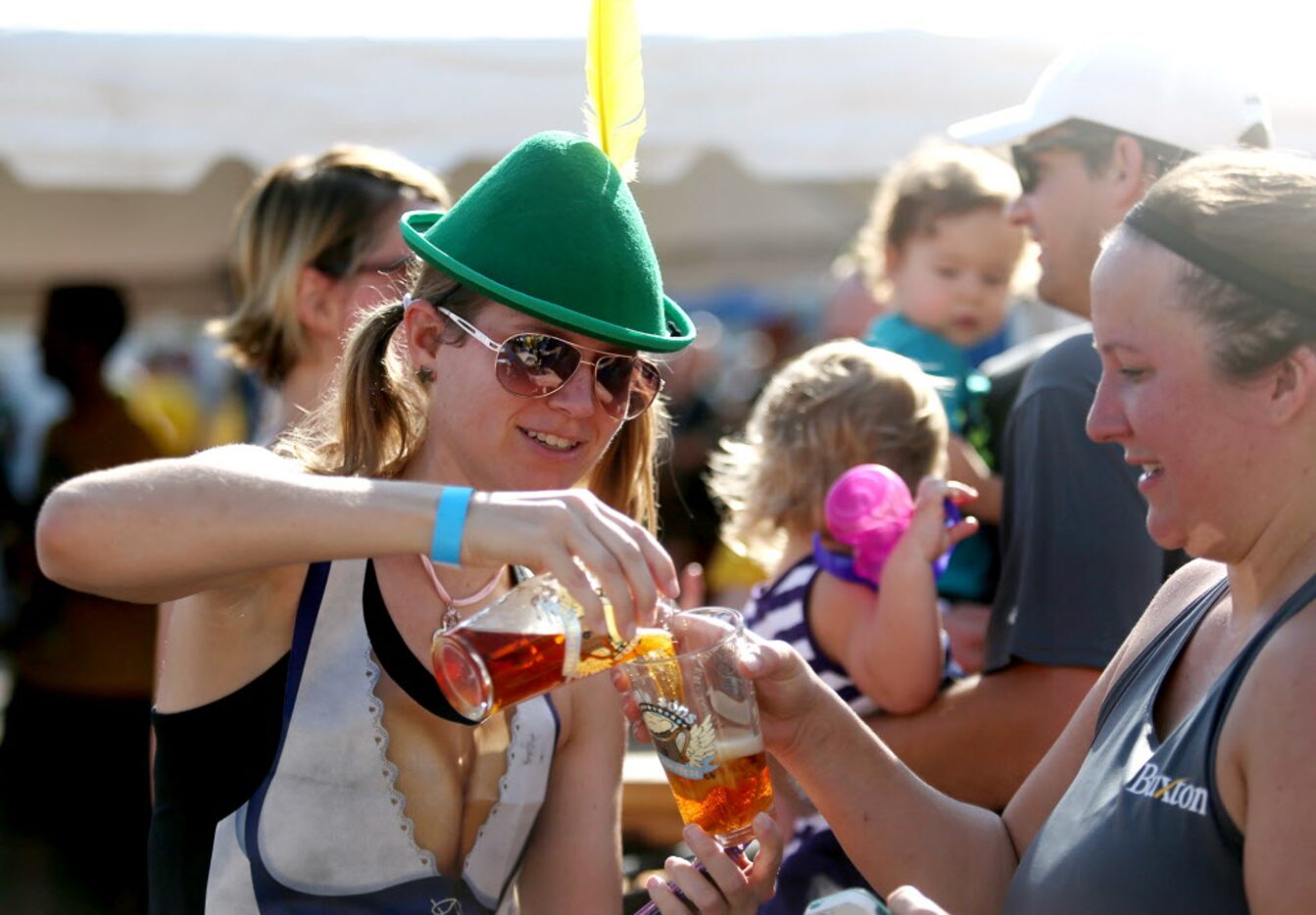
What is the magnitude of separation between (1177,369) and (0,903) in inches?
163

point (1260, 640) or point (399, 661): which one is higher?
point (1260, 640)

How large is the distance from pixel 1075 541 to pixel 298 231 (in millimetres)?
1882

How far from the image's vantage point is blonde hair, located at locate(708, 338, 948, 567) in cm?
329

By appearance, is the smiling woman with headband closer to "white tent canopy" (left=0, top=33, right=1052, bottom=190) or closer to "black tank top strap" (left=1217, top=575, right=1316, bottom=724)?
"black tank top strap" (left=1217, top=575, right=1316, bottom=724)

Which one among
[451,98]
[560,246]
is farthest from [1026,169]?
[451,98]

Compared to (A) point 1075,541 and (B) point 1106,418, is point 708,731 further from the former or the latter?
(A) point 1075,541

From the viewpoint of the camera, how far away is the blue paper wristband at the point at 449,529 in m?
1.70

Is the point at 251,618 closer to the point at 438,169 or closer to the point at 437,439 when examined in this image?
the point at 437,439

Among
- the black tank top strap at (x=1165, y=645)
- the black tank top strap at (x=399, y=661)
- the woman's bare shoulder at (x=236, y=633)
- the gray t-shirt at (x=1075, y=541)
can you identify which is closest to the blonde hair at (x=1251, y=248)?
the black tank top strap at (x=1165, y=645)

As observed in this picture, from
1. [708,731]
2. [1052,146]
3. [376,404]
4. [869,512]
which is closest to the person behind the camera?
[708,731]

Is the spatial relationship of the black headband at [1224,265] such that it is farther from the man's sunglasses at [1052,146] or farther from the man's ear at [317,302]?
the man's ear at [317,302]

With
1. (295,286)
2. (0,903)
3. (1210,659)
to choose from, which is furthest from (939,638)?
(0,903)

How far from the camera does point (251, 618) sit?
79.0 inches

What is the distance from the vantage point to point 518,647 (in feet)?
5.62
